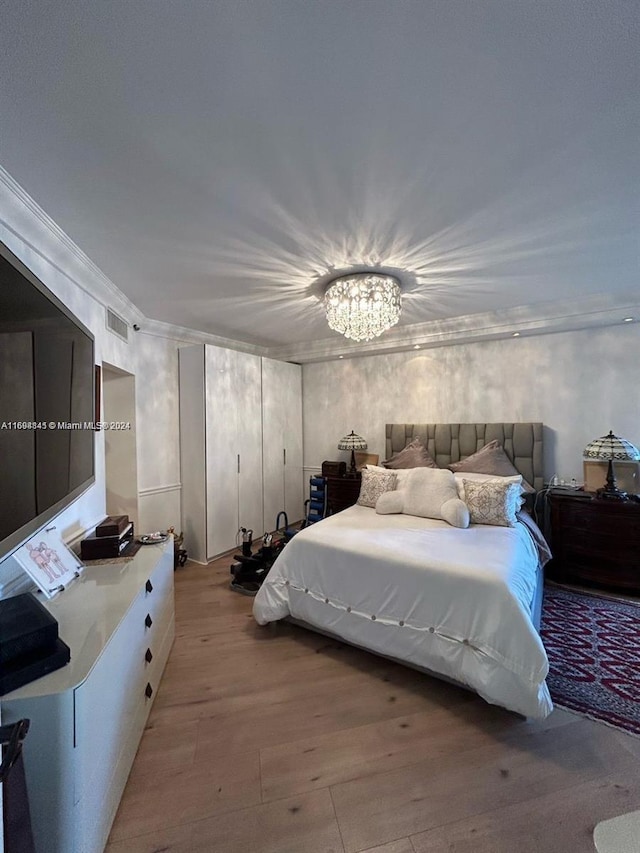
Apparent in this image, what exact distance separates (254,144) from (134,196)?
0.68 metres

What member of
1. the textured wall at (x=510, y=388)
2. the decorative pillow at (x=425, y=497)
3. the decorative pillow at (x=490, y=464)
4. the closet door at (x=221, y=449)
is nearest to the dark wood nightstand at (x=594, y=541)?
the decorative pillow at (x=490, y=464)

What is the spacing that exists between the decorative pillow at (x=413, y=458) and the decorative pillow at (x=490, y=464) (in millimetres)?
276

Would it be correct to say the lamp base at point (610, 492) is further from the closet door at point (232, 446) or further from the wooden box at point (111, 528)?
the wooden box at point (111, 528)

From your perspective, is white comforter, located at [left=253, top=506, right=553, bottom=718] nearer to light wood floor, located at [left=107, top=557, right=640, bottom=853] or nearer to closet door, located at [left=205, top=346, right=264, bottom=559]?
light wood floor, located at [left=107, top=557, right=640, bottom=853]

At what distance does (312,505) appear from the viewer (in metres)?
Result: 4.54

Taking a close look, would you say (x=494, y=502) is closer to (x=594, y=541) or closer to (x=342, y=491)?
(x=594, y=541)

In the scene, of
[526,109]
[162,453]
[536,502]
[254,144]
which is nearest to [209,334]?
[162,453]

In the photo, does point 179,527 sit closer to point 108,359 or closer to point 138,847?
point 108,359

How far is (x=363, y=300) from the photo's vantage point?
2494 mm

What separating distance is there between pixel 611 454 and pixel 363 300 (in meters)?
2.49

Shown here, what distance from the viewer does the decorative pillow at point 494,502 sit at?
281 cm

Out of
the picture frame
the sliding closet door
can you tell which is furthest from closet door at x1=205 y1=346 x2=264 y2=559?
the picture frame

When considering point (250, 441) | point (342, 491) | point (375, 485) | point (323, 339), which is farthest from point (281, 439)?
point (375, 485)

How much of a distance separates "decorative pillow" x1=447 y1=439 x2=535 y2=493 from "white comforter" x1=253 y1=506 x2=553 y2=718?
3.03ft
